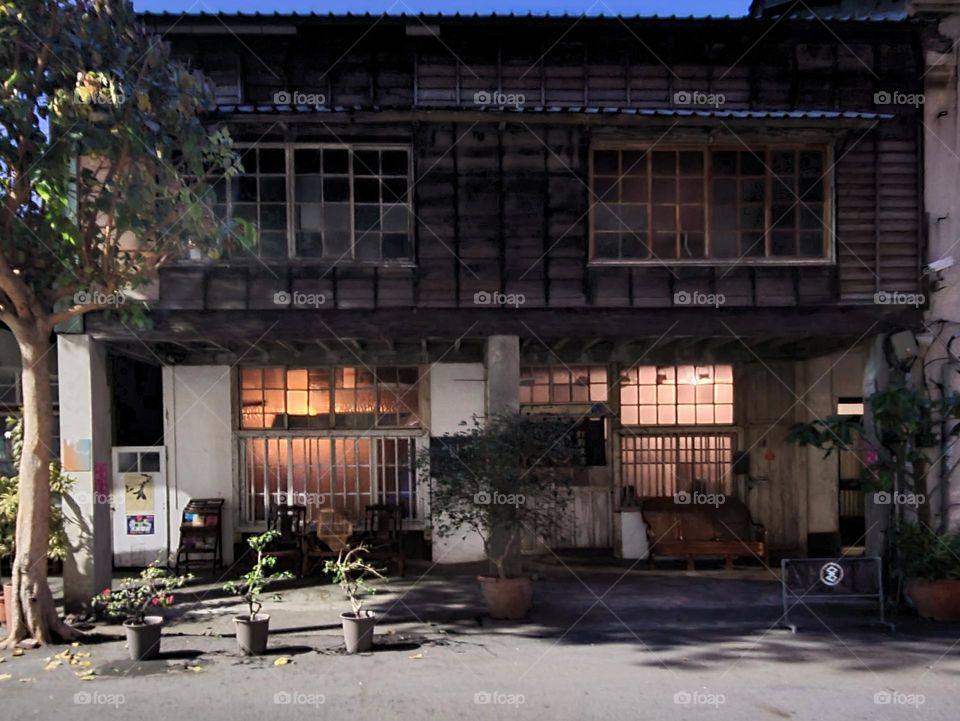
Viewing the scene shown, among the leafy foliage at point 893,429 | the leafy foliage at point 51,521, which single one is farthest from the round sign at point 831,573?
the leafy foliage at point 51,521

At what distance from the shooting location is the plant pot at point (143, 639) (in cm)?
729

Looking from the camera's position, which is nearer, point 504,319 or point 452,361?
point 504,319

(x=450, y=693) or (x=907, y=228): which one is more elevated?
(x=907, y=228)

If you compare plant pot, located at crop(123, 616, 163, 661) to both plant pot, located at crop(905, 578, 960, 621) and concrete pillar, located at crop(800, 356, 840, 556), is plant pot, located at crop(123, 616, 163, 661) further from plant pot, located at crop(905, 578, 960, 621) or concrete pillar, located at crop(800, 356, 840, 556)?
concrete pillar, located at crop(800, 356, 840, 556)

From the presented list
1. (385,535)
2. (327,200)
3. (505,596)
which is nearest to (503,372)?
(505,596)

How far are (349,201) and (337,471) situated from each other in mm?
4822

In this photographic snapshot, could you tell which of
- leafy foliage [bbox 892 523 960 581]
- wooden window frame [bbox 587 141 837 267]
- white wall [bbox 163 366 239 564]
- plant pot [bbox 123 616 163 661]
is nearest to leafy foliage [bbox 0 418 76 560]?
plant pot [bbox 123 616 163 661]

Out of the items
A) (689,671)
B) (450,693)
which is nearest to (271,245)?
(450,693)

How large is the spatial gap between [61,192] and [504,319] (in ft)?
17.1

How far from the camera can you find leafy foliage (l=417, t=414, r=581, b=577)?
8375 millimetres

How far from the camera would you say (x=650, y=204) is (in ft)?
32.5

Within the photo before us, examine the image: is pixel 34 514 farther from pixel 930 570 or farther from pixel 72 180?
pixel 930 570

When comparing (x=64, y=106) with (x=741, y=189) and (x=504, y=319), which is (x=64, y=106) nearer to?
(x=504, y=319)

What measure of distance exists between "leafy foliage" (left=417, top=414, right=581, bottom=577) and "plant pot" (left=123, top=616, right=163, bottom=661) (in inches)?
126
